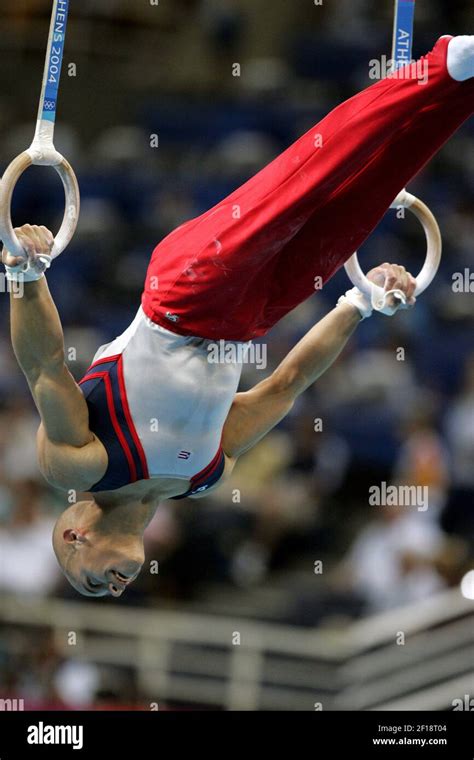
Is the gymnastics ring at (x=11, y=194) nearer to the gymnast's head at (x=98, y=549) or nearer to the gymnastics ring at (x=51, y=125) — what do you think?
the gymnastics ring at (x=51, y=125)

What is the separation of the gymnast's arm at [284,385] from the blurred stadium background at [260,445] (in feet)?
8.70

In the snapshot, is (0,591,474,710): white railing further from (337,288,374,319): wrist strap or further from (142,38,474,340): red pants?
(142,38,474,340): red pants

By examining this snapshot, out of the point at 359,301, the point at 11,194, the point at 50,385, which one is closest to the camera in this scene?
the point at 11,194

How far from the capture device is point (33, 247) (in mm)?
4258

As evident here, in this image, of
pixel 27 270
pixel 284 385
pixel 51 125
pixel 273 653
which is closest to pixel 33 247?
pixel 27 270

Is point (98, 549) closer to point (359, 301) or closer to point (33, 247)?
point (33, 247)

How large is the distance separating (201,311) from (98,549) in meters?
0.98

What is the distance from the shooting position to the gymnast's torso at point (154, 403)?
478 centimetres

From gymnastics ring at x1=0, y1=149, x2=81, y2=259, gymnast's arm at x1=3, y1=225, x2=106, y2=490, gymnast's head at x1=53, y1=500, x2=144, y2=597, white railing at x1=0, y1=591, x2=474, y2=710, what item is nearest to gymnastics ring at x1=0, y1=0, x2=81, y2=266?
gymnastics ring at x1=0, y1=149, x2=81, y2=259

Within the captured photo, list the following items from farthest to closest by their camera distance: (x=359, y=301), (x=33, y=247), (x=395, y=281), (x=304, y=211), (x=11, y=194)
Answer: (x=359, y=301)
(x=395, y=281)
(x=304, y=211)
(x=11, y=194)
(x=33, y=247)

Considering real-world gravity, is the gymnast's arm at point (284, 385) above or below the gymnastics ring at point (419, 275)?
below

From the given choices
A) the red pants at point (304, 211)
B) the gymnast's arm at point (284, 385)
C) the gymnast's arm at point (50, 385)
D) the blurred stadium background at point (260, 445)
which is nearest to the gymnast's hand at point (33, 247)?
the gymnast's arm at point (50, 385)

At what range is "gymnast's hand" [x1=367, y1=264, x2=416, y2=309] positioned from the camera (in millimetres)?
5141

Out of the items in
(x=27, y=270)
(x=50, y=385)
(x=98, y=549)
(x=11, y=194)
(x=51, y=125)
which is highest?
(x=51, y=125)
